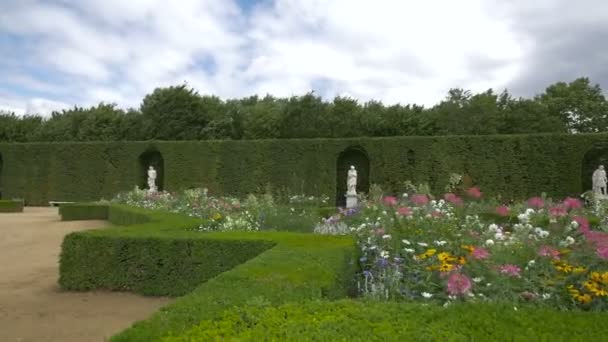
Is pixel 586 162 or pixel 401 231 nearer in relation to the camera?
pixel 401 231

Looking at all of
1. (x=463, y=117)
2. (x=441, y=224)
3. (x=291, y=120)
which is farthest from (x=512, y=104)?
(x=441, y=224)

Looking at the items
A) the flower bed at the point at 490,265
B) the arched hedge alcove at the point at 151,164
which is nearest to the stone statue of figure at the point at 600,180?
the flower bed at the point at 490,265

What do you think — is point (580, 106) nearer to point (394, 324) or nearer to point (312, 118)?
point (312, 118)

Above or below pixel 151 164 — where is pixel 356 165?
above

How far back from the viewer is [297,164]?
60.1 ft

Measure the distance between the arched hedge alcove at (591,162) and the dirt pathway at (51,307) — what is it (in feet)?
49.7

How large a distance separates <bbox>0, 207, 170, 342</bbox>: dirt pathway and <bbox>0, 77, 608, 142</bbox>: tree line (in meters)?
20.7

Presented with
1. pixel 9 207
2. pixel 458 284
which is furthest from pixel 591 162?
pixel 9 207

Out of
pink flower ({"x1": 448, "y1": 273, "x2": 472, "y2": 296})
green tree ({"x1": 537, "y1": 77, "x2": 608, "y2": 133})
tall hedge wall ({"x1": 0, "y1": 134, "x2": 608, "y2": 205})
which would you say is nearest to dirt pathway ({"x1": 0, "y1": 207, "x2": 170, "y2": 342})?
pink flower ({"x1": 448, "y1": 273, "x2": 472, "y2": 296})

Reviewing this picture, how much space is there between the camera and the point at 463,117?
27.5 meters

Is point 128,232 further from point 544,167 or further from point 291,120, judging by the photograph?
point 291,120

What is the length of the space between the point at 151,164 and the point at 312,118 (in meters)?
9.86

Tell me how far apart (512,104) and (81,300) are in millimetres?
28418

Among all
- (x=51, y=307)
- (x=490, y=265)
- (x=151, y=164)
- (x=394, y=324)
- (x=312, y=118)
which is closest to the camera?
(x=394, y=324)
